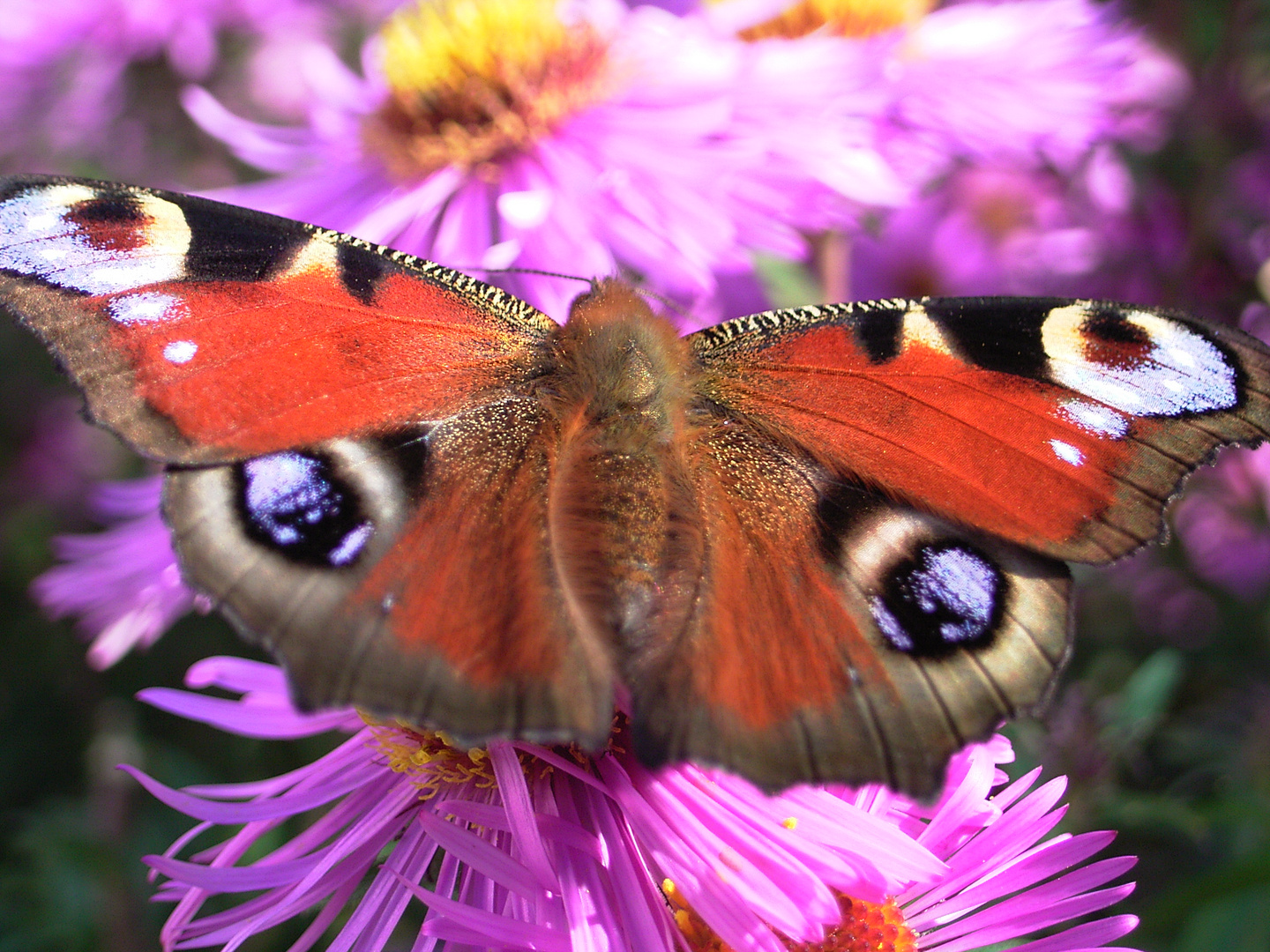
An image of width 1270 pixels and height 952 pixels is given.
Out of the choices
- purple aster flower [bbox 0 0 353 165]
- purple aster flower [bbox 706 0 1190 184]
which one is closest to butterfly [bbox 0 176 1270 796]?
purple aster flower [bbox 706 0 1190 184]

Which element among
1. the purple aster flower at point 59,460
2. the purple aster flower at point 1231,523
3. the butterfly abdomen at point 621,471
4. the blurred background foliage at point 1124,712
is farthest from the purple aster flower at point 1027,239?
the purple aster flower at point 59,460

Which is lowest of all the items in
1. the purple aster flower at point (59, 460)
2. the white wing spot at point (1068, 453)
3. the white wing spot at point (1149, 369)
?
the purple aster flower at point (59, 460)

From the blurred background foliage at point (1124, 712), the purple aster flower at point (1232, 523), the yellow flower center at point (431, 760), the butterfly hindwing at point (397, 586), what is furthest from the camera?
the purple aster flower at point (1232, 523)

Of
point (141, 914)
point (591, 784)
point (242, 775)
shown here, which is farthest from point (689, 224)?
point (141, 914)

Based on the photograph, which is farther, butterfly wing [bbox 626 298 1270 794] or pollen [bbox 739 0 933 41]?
pollen [bbox 739 0 933 41]

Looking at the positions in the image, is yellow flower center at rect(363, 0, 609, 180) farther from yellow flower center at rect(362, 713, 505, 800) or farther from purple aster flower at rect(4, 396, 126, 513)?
purple aster flower at rect(4, 396, 126, 513)

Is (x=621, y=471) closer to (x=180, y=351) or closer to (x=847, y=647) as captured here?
(x=847, y=647)

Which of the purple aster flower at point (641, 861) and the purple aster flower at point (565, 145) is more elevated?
the purple aster flower at point (565, 145)

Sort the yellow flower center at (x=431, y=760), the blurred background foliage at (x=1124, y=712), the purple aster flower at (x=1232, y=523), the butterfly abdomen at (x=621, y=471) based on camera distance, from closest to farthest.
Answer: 1. the butterfly abdomen at (x=621, y=471)
2. the yellow flower center at (x=431, y=760)
3. the blurred background foliage at (x=1124, y=712)
4. the purple aster flower at (x=1232, y=523)

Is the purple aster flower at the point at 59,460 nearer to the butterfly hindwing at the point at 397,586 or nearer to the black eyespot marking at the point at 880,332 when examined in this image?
the butterfly hindwing at the point at 397,586
